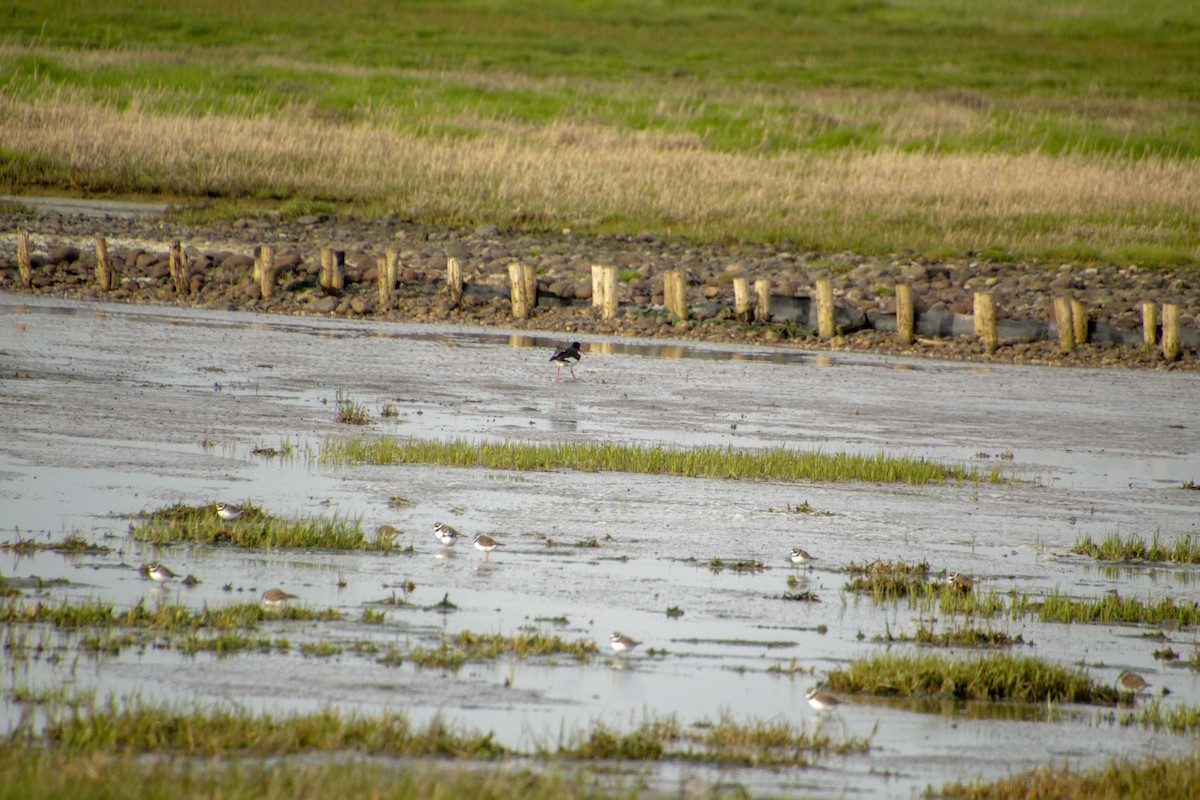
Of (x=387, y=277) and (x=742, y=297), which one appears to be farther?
(x=387, y=277)

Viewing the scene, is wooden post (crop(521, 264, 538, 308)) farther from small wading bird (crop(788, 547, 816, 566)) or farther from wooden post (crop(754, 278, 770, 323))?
small wading bird (crop(788, 547, 816, 566))

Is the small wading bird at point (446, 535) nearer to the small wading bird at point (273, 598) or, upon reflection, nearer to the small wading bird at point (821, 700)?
the small wading bird at point (273, 598)

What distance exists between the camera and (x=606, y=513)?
12.4 metres

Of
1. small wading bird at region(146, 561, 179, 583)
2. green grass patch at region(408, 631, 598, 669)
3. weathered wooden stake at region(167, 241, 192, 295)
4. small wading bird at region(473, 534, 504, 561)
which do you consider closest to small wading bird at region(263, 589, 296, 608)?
small wading bird at region(146, 561, 179, 583)

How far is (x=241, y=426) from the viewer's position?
15.4 meters

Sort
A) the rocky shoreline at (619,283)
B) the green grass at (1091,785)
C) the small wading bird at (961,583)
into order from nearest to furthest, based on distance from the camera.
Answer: the green grass at (1091,785) < the small wading bird at (961,583) < the rocky shoreline at (619,283)

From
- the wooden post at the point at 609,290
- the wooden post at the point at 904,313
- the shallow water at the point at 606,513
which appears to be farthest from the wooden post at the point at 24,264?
the wooden post at the point at 904,313

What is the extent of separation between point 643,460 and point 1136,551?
436 centimetres

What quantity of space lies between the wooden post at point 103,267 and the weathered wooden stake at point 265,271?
2583mm

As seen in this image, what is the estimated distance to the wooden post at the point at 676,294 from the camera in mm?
27141

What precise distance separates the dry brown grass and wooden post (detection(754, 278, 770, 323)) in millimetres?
8325

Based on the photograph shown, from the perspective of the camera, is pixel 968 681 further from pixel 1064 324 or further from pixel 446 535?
pixel 1064 324

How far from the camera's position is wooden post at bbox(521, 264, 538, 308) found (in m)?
27.3

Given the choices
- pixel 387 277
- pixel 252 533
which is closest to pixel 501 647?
pixel 252 533
